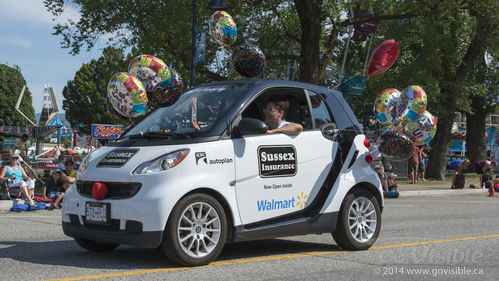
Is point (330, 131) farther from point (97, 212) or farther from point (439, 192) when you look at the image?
point (439, 192)

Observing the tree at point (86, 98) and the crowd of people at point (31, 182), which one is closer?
the crowd of people at point (31, 182)

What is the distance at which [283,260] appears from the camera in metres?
6.25

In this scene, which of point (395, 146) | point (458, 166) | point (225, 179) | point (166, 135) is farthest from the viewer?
point (458, 166)

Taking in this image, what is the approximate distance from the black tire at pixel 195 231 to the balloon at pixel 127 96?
624 centimetres

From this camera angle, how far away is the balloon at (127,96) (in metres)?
11.5

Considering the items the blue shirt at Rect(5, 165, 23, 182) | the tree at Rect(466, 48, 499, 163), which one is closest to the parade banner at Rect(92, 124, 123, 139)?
the blue shirt at Rect(5, 165, 23, 182)

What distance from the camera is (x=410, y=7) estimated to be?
20.0 meters

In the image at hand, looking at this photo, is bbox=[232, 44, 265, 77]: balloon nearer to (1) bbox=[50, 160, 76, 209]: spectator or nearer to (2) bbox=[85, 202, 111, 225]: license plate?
(1) bbox=[50, 160, 76, 209]: spectator

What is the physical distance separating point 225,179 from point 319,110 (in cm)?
174

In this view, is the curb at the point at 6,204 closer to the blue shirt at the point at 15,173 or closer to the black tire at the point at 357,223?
the blue shirt at the point at 15,173

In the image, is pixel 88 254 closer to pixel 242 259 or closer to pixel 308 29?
pixel 242 259

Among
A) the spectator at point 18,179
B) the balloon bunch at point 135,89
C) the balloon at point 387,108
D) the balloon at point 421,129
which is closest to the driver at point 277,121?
the balloon bunch at point 135,89

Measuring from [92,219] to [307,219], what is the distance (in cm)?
226

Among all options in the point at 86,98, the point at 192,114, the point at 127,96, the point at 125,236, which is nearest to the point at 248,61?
the point at 127,96
